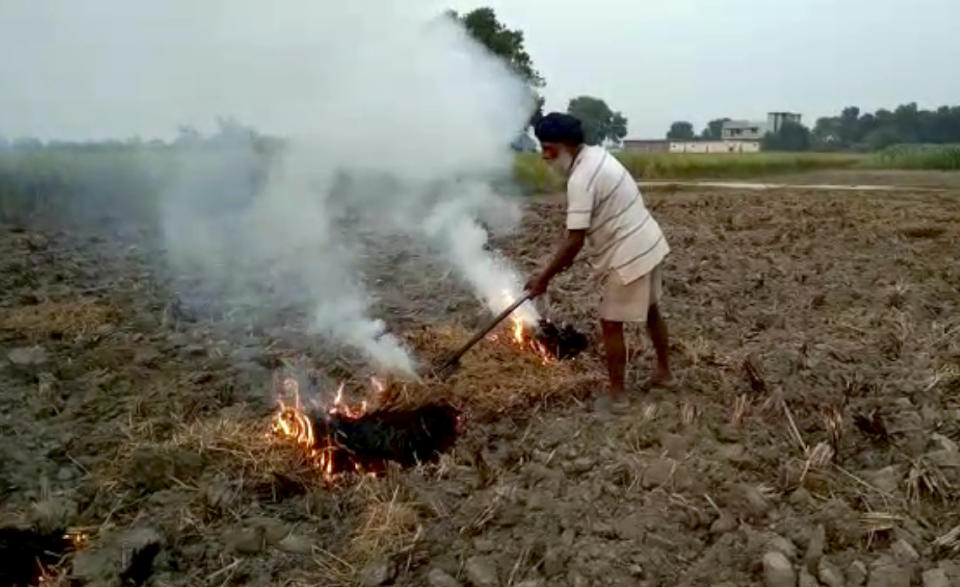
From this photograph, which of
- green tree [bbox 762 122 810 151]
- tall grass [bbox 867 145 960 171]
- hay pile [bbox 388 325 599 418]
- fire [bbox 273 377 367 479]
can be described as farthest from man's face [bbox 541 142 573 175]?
green tree [bbox 762 122 810 151]

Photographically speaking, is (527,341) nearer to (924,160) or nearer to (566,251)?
(566,251)

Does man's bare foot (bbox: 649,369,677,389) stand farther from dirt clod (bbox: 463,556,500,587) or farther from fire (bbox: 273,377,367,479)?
dirt clod (bbox: 463,556,500,587)

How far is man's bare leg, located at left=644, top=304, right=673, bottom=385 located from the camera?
17.3 feet

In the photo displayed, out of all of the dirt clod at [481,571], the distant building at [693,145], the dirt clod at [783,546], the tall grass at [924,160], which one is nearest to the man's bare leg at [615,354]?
the dirt clod at [783,546]

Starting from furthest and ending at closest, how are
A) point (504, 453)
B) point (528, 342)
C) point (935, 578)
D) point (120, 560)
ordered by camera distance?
point (528, 342)
point (504, 453)
point (120, 560)
point (935, 578)

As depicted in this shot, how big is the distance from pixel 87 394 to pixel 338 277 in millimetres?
3140

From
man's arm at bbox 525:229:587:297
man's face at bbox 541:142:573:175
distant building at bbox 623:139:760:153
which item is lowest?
distant building at bbox 623:139:760:153

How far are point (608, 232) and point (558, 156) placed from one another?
19.5 inches

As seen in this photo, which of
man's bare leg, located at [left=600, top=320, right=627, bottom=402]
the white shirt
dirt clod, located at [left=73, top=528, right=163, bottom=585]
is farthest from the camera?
man's bare leg, located at [left=600, top=320, right=627, bottom=402]

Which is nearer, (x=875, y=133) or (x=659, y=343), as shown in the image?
(x=659, y=343)

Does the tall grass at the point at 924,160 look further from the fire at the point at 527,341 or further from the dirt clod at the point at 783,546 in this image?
the dirt clod at the point at 783,546

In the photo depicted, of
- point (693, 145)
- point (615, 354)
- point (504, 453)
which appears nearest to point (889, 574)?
point (504, 453)

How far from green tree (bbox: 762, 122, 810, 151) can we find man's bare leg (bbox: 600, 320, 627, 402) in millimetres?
65374

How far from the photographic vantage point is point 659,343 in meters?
5.34
